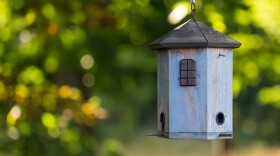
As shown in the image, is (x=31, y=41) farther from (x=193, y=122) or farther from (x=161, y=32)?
(x=193, y=122)

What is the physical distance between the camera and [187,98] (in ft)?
18.1

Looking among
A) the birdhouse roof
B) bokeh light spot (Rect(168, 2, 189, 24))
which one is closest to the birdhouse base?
the birdhouse roof

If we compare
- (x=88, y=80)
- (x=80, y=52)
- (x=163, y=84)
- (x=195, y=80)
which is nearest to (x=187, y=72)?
(x=195, y=80)

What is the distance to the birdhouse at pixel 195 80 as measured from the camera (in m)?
5.47

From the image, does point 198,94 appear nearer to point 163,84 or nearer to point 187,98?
point 187,98

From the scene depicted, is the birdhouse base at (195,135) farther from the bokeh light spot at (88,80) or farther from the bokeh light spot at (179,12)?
the bokeh light spot at (88,80)

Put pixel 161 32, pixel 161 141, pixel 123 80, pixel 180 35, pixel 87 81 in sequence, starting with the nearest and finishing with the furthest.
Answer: pixel 180 35, pixel 161 32, pixel 123 80, pixel 87 81, pixel 161 141

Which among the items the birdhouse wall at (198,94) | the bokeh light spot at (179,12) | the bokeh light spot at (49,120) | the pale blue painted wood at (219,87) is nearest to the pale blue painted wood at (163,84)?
the birdhouse wall at (198,94)

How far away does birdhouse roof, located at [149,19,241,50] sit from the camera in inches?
214

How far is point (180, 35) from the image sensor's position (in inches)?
Result: 215

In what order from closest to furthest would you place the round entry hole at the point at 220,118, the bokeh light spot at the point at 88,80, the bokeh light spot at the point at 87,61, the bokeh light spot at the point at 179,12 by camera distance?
1. the round entry hole at the point at 220,118
2. the bokeh light spot at the point at 179,12
3. the bokeh light spot at the point at 87,61
4. the bokeh light spot at the point at 88,80

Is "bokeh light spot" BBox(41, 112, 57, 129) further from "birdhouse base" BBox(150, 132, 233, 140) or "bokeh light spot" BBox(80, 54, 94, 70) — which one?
"birdhouse base" BBox(150, 132, 233, 140)

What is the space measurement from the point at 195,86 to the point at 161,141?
85.9ft

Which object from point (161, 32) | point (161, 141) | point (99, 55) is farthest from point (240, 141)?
point (161, 32)
